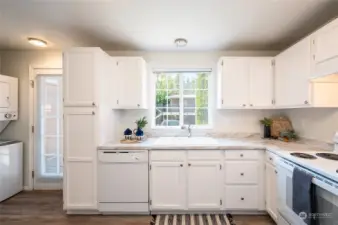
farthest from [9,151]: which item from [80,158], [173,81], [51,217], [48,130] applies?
[173,81]

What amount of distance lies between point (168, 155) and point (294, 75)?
1.80 m

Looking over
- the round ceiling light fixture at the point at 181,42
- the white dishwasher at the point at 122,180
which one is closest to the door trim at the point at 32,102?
the white dishwasher at the point at 122,180

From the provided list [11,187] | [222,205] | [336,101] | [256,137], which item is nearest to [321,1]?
[336,101]

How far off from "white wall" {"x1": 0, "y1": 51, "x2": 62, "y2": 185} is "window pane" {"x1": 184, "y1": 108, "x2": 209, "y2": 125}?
7.54 feet

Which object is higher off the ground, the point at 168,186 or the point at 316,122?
the point at 316,122

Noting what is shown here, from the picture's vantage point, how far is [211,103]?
11.9ft

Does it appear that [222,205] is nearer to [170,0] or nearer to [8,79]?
[170,0]

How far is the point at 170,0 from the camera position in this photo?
2.21m

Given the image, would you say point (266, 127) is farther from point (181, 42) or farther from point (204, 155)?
point (181, 42)

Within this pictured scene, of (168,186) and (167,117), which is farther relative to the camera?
(167,117)

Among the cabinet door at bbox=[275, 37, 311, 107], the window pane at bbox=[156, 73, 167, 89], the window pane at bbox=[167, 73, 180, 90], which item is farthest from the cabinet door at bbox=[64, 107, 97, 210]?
the cabinet door at bbox=[275, 37, 311, 107]

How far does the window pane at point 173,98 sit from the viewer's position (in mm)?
3734

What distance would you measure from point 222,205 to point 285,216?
826mm

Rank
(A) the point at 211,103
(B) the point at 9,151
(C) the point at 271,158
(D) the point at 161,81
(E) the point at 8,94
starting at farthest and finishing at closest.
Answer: (D) the point at 161,81 → (A) the point at 211,103 → (E) the point at 8,94 → (B) the point at 9,151 → (C) the point at 271,158
